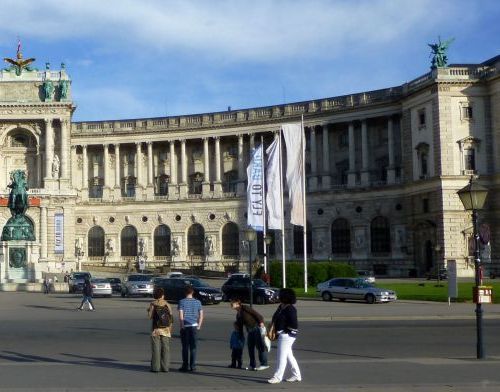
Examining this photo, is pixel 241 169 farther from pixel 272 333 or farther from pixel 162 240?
pixel 272 333

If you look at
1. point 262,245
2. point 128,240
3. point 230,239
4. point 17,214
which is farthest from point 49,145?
point 17,214

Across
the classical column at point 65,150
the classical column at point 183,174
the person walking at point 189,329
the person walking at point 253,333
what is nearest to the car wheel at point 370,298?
the person walking at point 253,333

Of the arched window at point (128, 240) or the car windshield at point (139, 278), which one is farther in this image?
the arched window at point (128, 240)

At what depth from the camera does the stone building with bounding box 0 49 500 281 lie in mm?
89125

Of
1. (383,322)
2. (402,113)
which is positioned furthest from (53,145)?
(383,322)

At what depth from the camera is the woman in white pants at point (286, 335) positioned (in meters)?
19.3

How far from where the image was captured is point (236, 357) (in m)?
22.0

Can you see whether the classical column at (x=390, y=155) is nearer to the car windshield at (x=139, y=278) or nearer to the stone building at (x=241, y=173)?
the stone building at (x=241, y=173)

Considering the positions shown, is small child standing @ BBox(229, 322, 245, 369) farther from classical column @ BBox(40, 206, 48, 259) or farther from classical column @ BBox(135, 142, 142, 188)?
classical column @ BBox(135, 142, 142, 188)

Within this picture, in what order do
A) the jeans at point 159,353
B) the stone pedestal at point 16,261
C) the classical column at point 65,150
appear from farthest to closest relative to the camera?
the classical column at point 65,150 → the stone pedestal at point 16,261 → the jeans at point 159,353

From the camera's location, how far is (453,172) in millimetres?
88562

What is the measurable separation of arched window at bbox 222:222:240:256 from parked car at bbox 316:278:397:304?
52578 mm

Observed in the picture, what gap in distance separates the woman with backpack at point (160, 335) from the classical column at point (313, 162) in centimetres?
8433

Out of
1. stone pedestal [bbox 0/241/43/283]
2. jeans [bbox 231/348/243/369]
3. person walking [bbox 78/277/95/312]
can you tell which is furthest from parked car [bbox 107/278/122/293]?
jeans [bbox 231/348/243/369]
